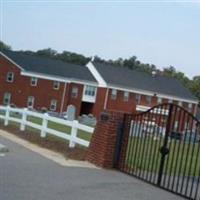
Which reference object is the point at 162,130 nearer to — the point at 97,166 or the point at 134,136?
the point at 134,136

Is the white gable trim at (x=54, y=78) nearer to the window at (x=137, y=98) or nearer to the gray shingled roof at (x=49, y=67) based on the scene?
the gray shingled roof at (x=49, y=67)

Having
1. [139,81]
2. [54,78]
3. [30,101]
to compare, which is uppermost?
[139,81]

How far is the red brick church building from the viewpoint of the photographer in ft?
233

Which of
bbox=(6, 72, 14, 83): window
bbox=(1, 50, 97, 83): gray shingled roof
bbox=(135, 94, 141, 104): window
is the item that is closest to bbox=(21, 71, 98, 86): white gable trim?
bbox=(1, 50, 97, 83): gray shingled roof

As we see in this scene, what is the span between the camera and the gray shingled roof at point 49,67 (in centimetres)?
7212

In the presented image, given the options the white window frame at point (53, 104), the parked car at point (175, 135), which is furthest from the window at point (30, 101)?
the parked car at point (175, 135)

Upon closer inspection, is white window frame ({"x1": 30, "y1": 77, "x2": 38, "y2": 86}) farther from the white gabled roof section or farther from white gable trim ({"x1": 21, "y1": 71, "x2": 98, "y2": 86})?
the white gabled roof section

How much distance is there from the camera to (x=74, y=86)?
7494cm

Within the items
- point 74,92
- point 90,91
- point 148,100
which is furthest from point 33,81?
point 148,100

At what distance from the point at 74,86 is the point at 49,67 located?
13.6 feet

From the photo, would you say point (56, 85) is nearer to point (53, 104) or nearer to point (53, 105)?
point (53, 104)

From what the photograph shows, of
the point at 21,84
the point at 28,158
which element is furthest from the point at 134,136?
the point at 21,84

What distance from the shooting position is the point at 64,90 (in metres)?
73.8

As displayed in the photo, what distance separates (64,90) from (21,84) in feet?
19.5
